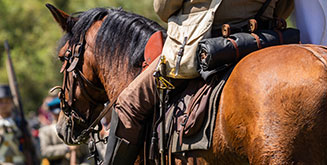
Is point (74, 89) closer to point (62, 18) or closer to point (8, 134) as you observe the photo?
point (62, 18)

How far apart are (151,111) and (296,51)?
4.46ft

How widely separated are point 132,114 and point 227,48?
3.19 feet

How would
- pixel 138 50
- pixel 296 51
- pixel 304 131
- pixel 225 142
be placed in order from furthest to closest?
pixel 138 50 < pixel 225 142 < pixel 296 51 < pixel 304 131

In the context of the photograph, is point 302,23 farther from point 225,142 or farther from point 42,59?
point 42,59

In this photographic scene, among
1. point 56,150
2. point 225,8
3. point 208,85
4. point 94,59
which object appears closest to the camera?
point 208,85

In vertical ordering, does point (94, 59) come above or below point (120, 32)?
below

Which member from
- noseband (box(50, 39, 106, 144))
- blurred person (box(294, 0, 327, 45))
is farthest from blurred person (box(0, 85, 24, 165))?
blurred person (box(294, 0, 327, 45))

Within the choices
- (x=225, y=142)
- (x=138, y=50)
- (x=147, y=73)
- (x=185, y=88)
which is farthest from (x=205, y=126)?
(x=138, y=50)

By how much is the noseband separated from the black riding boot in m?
0.65

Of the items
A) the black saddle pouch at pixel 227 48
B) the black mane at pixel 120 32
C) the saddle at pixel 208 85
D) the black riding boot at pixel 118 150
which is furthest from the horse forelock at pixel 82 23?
the black saddle pouch at pixel 227 48

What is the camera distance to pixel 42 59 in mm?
22688

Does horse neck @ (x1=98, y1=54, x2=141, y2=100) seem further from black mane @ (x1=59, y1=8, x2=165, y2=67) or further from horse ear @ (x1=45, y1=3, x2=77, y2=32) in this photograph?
horse ear @ (x1=45, y1=3, x2=77, y2=32)

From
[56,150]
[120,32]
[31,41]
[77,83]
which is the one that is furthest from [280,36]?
[31,41]

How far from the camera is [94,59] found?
4691 mm
